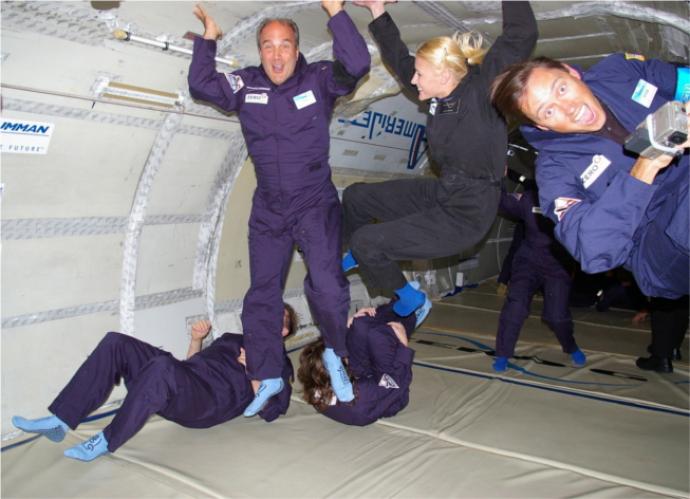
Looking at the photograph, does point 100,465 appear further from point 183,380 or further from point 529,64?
point 529,64

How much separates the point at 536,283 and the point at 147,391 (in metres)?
4.15

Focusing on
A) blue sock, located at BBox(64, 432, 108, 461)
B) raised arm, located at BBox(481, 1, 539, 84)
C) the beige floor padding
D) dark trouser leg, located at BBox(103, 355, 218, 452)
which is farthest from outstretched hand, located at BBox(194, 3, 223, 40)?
the beige floor padding

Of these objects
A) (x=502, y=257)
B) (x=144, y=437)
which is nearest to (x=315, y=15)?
(x=144, y=437)

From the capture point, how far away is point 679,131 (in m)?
1.85

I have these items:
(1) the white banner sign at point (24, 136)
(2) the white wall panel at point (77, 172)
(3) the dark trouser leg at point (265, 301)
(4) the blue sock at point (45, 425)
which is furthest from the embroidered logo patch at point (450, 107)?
(4) the blue sock at point (45, 425)

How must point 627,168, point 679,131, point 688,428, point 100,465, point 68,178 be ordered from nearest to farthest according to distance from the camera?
point 679,131
point 627,168
point 100,465
point 68,178
point 688,428

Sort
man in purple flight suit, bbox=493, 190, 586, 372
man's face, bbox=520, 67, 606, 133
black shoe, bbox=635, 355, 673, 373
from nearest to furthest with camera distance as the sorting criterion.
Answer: man's face, bbox=520, 67, 606, 133
black shoe, bbox=635, 355, 673, 373
man in purple flight suit, bbox=493, 190, 586, 372

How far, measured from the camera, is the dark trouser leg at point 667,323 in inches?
209

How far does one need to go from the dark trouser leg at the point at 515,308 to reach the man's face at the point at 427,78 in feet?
9.86

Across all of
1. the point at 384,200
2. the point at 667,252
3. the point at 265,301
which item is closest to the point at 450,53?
the point at 384,200

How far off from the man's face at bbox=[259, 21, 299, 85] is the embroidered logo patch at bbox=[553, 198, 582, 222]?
2.03m

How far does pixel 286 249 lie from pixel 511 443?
2191 mm

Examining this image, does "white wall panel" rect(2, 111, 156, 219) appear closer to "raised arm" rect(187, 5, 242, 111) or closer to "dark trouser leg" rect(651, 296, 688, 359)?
"raised arm" rect(187, 5, 242, 111)

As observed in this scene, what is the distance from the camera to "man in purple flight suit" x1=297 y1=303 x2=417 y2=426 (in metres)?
4.04
